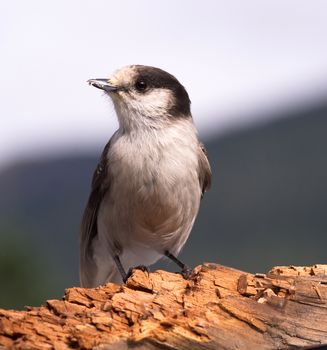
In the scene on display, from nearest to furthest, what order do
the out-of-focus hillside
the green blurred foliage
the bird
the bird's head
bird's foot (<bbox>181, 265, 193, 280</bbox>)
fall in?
1. bird's foot (<bbox>181, 265, 193, 280</bbox>)
2. the bird
3. the bird's head
4. the green blurred foliage
5. the out-of-focus hillside

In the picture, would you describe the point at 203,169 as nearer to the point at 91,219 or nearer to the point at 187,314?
the point at 91,219

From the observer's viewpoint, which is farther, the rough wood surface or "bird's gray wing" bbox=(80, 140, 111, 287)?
"bird's gray wing" bbox=(80, 140, 111, 287)

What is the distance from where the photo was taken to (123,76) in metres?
12.1

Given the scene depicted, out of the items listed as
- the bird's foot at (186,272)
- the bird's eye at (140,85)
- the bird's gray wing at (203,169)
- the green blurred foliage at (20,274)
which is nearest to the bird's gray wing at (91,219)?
the bird's eye at (140,85)

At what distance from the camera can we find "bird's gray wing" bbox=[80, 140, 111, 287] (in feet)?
40.7

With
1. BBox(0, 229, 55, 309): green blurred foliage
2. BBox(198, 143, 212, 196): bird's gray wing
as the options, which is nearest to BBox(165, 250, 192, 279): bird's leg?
BBox(198, 143, 212, 196): bird's gray wing

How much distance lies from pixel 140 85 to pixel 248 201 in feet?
381

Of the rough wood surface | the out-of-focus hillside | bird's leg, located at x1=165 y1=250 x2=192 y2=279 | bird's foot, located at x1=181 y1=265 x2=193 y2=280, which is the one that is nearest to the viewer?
the rough wood surface

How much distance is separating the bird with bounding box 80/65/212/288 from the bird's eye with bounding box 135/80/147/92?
12 mm

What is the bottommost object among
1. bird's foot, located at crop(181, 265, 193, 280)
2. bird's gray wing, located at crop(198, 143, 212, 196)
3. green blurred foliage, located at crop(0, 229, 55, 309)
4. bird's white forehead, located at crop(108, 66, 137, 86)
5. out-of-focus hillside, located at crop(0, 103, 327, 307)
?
bird's foot, located at crop(181, 265, 193, 280)

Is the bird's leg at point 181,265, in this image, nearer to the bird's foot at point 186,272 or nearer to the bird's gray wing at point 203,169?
the bird's foot at point 186,272

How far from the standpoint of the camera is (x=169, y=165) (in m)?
11.9

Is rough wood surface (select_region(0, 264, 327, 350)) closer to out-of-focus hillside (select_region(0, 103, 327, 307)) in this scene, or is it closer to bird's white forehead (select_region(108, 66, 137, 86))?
bird's white forehead (select_region(108, 66, 137, 86))

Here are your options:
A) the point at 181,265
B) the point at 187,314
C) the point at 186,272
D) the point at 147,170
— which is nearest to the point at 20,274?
the point at 181,265
